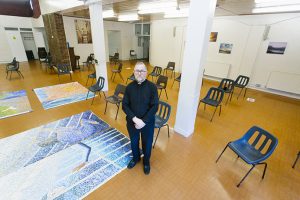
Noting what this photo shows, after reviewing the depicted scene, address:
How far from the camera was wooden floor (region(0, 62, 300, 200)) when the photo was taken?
204 centimetres

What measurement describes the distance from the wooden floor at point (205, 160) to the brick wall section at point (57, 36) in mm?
3732

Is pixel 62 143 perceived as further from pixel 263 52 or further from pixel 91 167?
pixel 263 52

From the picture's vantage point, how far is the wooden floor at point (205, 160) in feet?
6.68

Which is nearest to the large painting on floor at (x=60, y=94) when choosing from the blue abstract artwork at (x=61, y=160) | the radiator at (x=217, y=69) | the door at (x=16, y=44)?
the blue abstract artwork at (x=61, y=160)

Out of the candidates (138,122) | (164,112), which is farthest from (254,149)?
(138,122)

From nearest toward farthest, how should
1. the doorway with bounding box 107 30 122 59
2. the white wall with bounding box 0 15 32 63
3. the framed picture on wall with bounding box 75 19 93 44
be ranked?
the white wall with bounding box 0 15 32 63
the framed picture on wall with bounding box 75 19 93 44
the doorway with bounding box 107 30 122 59

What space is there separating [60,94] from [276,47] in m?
7.85

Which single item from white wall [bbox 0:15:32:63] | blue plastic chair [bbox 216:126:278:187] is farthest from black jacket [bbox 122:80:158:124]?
white wall [bbox 0:15:32:63]

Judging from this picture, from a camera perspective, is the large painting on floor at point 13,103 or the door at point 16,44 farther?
the door at point 16,44

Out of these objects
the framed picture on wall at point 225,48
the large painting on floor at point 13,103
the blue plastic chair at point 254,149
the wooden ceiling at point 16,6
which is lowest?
the large painting on floor at point 13,103

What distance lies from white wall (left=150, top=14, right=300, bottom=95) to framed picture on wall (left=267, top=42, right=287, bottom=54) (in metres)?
0.11

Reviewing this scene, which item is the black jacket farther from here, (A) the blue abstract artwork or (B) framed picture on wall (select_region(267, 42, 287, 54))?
(B) framed picture on wall (select_region(267, 42, 287, 54))

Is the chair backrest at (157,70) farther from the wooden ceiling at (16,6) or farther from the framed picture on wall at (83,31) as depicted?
the framed picture on wall at (83,31)

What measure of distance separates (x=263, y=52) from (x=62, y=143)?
7.19m
